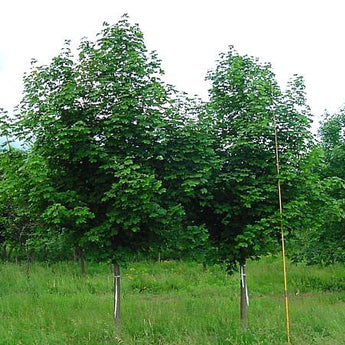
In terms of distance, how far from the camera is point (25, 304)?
10141 mm

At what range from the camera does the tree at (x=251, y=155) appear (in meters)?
7.07

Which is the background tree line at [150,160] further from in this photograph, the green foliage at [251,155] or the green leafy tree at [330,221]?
the green leafy tree at [330,221]

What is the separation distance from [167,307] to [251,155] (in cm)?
455

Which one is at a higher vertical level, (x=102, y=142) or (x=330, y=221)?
(x=102, y=142)

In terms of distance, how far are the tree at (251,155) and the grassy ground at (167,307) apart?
95 centimetres

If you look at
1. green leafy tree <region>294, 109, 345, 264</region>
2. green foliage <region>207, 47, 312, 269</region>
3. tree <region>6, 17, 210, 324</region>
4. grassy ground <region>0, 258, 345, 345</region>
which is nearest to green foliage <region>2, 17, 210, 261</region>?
tree <region>6, 17, 210, 324</region>

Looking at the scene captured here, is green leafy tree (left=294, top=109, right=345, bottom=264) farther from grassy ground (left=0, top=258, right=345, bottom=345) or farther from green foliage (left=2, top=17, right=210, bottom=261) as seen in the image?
green foliage (left=2, top=17, right=210, bottom=261)

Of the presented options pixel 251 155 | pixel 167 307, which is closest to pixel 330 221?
pixel 167 307

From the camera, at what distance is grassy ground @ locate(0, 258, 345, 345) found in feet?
24.0

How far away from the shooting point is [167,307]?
10227 mm

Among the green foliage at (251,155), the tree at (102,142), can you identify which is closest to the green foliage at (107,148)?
the tree at (102,142)

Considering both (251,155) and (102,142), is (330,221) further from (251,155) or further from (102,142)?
(102,142)

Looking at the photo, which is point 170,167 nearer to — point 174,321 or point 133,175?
point 133,175

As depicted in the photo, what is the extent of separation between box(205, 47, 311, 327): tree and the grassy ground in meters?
0.95
